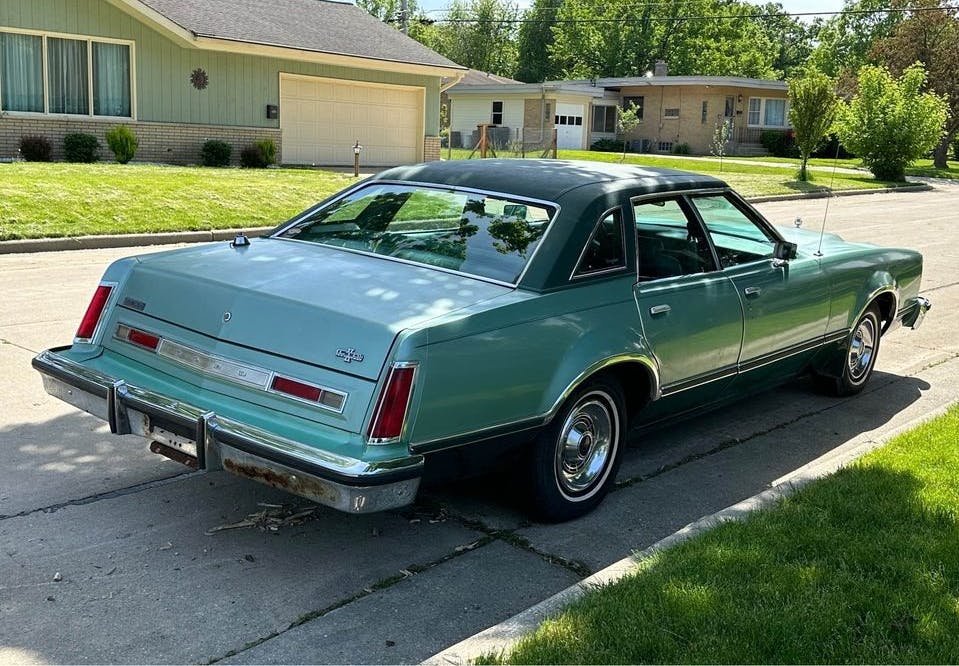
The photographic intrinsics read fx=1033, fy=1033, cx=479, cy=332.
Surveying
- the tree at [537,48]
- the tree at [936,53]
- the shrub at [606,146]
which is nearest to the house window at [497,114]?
the shrub at [606,146]

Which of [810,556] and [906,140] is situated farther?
[906,140]

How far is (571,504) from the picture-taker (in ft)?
16.0

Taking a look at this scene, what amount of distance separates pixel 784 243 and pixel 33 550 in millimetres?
4439

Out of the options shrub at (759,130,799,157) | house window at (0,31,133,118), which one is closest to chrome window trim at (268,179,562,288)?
house window at (0,31,133,118)

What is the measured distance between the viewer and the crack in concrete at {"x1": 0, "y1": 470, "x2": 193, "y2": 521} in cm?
462

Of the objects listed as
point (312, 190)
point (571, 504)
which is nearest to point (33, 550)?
point (571, 504)

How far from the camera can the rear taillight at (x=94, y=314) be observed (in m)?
4.87

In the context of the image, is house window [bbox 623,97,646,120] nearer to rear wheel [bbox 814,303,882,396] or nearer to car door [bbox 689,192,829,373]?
rear wheel [bbox 814,303,882,396]

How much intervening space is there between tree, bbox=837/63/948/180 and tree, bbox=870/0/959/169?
1015cm

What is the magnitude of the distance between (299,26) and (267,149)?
14.2 feet

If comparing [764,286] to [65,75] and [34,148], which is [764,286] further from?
[65,75]

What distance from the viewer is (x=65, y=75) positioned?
2300 centimetres

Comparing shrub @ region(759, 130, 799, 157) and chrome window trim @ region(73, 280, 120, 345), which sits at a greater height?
shrub @ region(759, 130, 799, 157)

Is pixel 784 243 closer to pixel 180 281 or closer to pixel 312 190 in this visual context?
pixel 180 281
